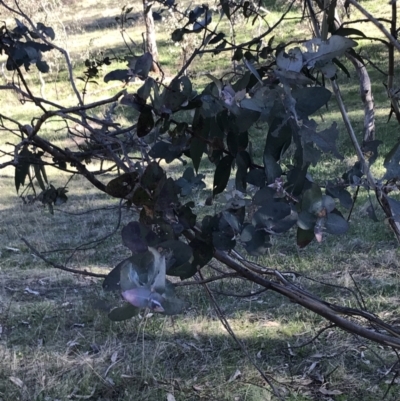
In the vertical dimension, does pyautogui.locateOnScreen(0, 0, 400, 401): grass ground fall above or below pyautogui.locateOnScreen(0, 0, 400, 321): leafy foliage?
below

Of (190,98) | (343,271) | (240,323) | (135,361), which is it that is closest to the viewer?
(190,98)

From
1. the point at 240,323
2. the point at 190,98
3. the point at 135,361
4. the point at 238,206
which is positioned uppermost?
the point at 190,98

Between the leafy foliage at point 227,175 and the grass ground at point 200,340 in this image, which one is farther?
the grass ground at point 200,340

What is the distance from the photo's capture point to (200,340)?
314 centimetres

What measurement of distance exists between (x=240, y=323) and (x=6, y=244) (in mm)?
3490

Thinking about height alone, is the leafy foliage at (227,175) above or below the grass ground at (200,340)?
above

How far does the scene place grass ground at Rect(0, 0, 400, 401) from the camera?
260 cm

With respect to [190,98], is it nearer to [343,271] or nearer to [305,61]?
[305,61]

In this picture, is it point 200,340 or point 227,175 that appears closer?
point 227,175

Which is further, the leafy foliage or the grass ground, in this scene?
the grass ground

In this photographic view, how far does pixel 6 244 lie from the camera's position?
6.18 m

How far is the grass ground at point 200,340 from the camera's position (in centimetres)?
260

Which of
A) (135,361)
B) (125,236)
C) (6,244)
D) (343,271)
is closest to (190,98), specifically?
(125,236)

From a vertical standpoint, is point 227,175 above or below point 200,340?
above
